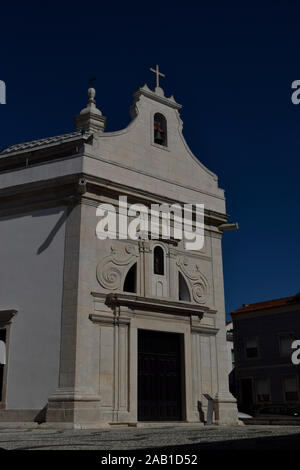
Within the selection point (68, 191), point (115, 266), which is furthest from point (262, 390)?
point (68, 191)

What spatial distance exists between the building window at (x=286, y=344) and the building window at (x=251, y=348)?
202cm

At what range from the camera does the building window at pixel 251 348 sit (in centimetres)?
3897

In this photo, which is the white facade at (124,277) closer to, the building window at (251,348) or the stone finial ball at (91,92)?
the stone finial ball at (91,92)

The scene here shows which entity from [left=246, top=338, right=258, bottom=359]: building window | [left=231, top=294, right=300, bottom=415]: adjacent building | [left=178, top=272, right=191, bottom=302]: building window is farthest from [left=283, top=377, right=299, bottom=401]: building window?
[left=178, top=272, right=191, bottom=302]: building window

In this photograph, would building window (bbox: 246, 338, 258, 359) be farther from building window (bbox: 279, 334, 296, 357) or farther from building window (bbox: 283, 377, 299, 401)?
building window (bbox: 283, 377, 299, 401)

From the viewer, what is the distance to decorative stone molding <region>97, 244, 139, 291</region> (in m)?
18.5

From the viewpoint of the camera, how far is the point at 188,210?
70.3 ft

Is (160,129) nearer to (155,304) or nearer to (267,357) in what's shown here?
(155,304)

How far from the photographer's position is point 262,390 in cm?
3762

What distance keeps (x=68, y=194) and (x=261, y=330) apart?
2399 centimetres

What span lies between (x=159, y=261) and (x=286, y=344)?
795 inches

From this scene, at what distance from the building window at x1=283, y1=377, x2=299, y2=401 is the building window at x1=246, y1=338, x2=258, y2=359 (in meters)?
3.08
